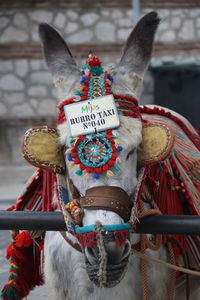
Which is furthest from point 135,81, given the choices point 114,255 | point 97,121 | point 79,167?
point 114,255

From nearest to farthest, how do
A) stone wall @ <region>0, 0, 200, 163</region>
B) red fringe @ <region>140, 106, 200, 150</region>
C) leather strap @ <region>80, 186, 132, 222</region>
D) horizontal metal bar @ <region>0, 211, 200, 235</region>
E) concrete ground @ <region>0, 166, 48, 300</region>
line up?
leather strap @ <region>80, 186, 132, 222</region>
horizontal metal bar @ <region>0, 211, 200, 235</region>
red fringe @ <region>140, 106, 200, 150</region>
concrete ground @ <region>0, 166, 48, 300</region>
stone wall @ <region>0, 0, 200, 163</region>

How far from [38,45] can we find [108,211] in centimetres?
794

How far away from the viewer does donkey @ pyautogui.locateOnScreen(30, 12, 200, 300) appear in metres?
1.82

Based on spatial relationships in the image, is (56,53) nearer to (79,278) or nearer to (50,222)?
(50,222)

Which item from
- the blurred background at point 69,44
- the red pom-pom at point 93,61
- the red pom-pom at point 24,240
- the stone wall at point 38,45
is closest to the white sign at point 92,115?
the red pom-pom at point 93,61

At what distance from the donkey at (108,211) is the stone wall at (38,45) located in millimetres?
7210

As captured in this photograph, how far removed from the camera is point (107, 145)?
1.88 metres

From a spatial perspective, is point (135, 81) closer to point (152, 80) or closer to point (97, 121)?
point (97, 121)

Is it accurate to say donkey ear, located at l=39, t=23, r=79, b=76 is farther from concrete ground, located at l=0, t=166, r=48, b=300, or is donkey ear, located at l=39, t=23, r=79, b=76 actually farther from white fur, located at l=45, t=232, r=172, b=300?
concrete ground, located at l=0, t=166, r=48, b=300

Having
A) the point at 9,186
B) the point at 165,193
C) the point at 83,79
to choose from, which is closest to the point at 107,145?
the point at 83,79

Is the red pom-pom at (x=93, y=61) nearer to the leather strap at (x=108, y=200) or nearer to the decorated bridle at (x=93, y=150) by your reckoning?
the decorated bridle at (x=93, y=150)

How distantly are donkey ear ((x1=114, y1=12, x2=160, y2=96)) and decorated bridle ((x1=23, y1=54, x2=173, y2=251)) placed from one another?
3.8 inches

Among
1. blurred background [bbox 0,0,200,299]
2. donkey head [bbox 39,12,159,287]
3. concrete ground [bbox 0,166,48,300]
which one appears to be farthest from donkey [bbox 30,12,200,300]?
blurred background [bbox 0,0,200,299]

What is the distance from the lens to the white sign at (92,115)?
195 centimetres
